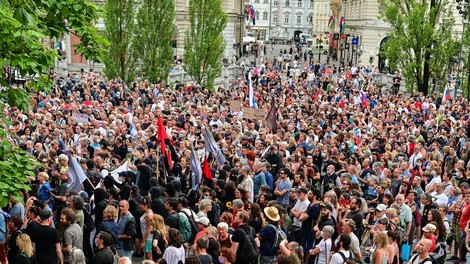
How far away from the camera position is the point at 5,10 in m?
8.12

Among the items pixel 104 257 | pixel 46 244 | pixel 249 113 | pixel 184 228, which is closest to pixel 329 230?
pixel 184 228

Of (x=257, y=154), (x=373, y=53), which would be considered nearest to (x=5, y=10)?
(x=257, y=154)

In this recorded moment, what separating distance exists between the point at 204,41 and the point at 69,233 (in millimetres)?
32520

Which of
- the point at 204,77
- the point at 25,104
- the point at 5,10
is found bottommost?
the point at 204,77

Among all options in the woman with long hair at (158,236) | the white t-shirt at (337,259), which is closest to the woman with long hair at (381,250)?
the white t-shirt at (337,259)

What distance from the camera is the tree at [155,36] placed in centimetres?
3859

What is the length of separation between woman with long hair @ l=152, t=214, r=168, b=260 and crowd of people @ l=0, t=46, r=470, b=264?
22mm

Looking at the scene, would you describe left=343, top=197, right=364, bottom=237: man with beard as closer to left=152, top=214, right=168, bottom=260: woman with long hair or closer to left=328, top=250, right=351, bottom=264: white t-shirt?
left=328, top=250, right=351, bottom=264: white t-shirt

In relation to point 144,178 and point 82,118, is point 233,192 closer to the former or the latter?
point 144,178

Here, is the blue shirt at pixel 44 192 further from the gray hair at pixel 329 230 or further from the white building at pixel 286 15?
the white building at pixel 286 15

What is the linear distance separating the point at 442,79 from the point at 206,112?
18172 mm

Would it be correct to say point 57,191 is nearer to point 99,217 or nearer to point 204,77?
point 99,217

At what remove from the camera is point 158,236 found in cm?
1123

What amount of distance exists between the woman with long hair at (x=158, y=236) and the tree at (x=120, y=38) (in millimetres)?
26737
